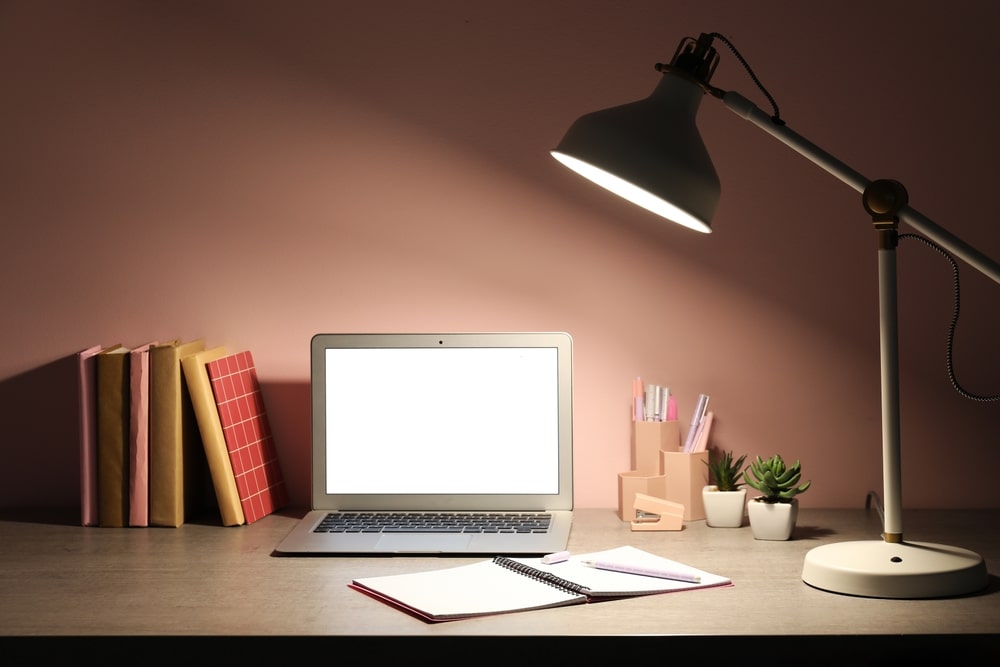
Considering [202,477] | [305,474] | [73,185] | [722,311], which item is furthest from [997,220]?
[73,185]

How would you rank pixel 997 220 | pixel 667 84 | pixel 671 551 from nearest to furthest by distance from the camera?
1. pixel 667 84
2. pixel 671 551
3. pixel 997 220

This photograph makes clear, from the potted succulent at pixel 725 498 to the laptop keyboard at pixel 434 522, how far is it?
0.23 metres

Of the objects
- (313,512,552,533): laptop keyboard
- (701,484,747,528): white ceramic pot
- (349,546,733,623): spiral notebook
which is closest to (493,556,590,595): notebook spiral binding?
(349,546,733,623): spiral notebook

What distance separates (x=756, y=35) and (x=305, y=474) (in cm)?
99

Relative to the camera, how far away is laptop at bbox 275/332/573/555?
151 cm

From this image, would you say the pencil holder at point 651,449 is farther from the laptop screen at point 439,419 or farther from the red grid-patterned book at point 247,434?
the red grid-patterned book at point 247,434

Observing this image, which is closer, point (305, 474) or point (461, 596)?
point (461, 596)

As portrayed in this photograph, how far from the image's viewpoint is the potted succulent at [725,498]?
147 centimetres

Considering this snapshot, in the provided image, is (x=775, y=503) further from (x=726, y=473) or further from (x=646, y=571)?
(x=646, y=571)

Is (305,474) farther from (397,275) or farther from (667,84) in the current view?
(667,84)

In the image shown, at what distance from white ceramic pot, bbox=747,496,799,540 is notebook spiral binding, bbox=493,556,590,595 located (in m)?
0.35

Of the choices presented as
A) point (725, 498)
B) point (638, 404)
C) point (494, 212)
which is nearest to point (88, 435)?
point (494, 212)

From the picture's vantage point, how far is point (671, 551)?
4.40ft

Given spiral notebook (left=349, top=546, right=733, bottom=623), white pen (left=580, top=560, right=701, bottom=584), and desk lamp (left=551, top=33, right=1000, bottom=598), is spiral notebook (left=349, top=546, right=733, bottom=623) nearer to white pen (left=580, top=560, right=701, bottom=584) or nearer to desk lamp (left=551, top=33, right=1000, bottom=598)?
white pen (left=580, top=560, right=701, bottom=584)
